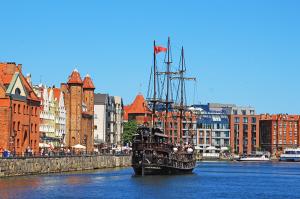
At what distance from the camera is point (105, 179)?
369 feet

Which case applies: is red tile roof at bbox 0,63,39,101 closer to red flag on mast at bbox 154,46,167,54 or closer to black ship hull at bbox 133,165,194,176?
red flag on mast at bbox 154,46,167,54

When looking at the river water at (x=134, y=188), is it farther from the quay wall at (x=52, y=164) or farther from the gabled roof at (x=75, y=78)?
the gabled roof at (x=75, y=78)

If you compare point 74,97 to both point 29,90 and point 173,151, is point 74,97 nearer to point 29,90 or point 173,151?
point 29,90

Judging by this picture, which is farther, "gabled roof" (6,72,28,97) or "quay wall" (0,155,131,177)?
"gabled roof" (6,72,28,97)

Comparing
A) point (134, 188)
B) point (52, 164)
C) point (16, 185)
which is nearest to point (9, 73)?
point (52, 164)

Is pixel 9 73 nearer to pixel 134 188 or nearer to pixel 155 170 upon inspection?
pixel 155 170

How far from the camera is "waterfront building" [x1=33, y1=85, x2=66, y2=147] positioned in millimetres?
163625

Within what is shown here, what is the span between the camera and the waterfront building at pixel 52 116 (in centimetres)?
16362

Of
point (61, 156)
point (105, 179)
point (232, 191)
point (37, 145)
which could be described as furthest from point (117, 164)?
point (232, 191)

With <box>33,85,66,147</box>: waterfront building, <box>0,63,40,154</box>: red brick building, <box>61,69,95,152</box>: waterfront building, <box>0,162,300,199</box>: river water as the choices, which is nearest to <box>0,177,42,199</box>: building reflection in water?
<box>0,162,300,199</box>: river water

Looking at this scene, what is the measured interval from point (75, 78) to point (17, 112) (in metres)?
53.9

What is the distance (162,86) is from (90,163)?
66.5 feet

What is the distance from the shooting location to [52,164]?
12219 cm

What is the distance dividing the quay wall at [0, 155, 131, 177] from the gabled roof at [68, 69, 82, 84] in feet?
68.6
